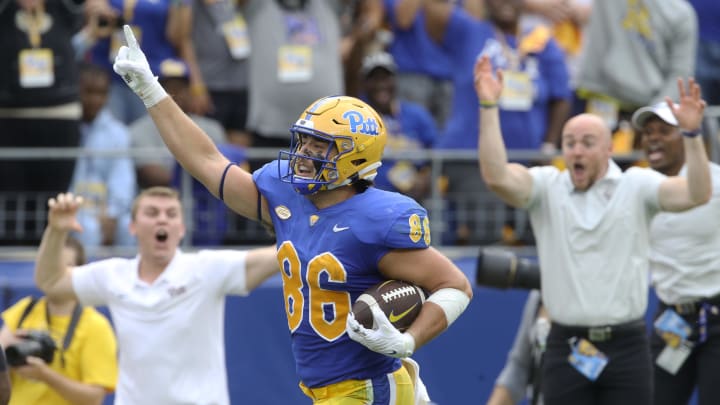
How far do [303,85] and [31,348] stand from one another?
3.67 meters

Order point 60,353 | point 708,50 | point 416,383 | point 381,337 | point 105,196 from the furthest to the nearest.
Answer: point 708,50 → point 105,196 → point 60,353 → point 416,383 → point 381,337

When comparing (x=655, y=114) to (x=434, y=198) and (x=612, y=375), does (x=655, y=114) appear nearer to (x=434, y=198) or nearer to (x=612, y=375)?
(x=612, y=375)

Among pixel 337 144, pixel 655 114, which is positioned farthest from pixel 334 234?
pixel 655 114

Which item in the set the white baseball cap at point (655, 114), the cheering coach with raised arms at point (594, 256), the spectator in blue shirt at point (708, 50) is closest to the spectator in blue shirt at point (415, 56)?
the spectator in blue shirt at point (708, 50)

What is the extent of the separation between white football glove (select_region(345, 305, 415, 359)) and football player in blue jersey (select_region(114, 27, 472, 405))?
0.13m

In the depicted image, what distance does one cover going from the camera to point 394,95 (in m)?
10.8

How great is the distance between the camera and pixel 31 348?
298 inches

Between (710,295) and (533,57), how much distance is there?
11.2 feet

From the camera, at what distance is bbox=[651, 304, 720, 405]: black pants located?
8117mm

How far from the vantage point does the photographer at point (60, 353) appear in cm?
768

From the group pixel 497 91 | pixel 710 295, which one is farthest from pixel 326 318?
pixel 710 295

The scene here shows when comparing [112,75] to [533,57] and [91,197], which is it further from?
[533,57]

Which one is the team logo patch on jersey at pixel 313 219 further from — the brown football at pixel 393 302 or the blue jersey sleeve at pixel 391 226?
the brown football at pixel 393 302

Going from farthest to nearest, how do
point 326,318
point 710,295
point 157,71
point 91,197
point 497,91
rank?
point 157,71 < point 91,197 < point 710,295 < point 497,91 < point 326,318
